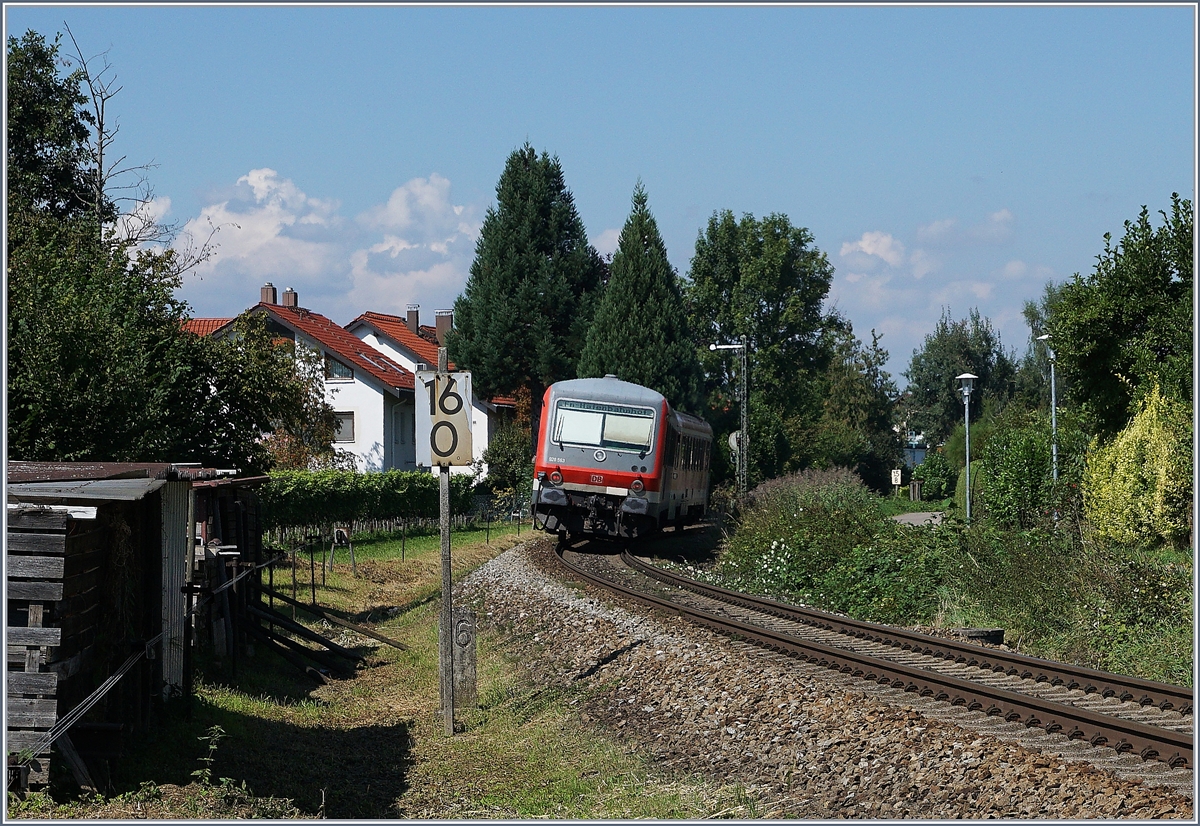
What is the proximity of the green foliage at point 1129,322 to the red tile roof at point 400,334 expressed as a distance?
3119 centimetres

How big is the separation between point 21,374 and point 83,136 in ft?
51.2

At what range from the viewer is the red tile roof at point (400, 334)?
52.4m

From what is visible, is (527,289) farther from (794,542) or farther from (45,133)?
(794,542)

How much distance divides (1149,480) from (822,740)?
1373 cm

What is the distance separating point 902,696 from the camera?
9.81 metres

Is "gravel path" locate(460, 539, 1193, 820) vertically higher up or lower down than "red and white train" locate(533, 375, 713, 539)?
lower down

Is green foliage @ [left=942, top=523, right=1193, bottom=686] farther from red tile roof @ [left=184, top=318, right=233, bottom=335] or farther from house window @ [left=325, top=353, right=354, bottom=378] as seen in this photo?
red tile roof @ [left=184, top=318, right=233, bottom=335]

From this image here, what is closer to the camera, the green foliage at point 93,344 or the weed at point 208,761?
the weed at point 208,761

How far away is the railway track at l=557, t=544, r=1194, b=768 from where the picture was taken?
8.20m

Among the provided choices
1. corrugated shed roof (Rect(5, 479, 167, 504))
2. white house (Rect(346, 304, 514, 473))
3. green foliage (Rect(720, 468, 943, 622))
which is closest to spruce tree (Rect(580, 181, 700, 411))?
white house (Rect(346, 304, 514, 473))

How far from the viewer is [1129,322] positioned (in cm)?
2295

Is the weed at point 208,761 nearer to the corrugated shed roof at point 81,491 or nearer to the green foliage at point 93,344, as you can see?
the corrugated shed roof at point 81,491

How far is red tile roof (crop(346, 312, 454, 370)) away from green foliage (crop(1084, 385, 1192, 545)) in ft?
110

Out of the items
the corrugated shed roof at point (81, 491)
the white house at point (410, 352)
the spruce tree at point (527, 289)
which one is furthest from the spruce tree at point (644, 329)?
the corrugated shed roof at point (81, 491)
